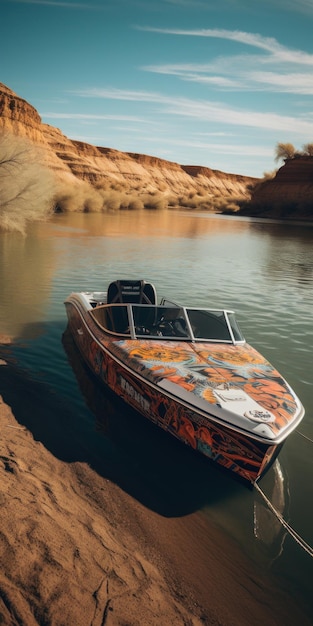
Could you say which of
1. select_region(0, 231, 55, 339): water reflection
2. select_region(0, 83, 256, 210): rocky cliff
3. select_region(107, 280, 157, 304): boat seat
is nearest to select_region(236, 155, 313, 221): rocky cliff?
select_region(0, 83, 256, 210): rocky cliff

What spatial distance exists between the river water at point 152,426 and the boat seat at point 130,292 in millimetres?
1463

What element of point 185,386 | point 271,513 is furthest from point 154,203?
point 271,513

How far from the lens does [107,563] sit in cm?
333

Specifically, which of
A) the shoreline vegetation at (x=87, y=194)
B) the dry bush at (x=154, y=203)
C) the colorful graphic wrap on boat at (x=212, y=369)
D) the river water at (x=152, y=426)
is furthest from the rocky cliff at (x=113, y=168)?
the colorful graphic wrap on boat at (x=212, y=369)

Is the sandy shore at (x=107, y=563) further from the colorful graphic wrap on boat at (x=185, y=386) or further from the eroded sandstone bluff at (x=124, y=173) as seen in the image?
the eroded sandstone bluff at (x=124, y=173)

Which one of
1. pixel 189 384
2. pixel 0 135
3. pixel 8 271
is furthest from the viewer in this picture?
pixel 0 135

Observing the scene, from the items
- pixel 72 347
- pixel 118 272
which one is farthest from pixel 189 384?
pixel 118 272

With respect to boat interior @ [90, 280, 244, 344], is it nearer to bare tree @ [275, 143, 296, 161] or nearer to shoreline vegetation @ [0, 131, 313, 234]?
shoreline vegetation @ [0, 131, 313, 234]

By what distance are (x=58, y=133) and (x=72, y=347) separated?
11281cm

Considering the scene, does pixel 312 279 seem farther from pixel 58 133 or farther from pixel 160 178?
pixel 160 178

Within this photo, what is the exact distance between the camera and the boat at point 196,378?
4590mm

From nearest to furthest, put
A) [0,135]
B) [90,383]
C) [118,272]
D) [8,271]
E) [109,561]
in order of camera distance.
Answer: [109,561]
[90,383]
[8,271]
[118,272]
[0,135]

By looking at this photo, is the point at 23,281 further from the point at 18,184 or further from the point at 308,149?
the point at 308,149

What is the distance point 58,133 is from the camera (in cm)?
10819
